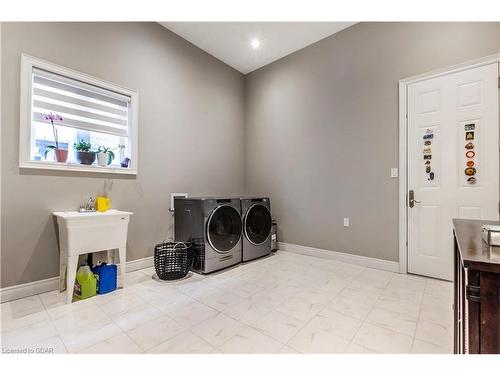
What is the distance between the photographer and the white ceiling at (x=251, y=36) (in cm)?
291

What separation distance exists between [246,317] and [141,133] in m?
2.26

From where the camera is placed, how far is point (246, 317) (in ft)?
5.44

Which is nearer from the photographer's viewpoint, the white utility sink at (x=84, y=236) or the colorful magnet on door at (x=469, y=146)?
the white utility sink at (x=84, y=236)

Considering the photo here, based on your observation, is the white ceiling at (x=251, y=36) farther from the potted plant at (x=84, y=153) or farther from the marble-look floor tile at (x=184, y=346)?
the marble-look floor tile at (x=184, y=346)

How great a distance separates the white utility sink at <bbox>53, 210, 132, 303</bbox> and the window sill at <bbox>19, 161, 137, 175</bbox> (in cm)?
41

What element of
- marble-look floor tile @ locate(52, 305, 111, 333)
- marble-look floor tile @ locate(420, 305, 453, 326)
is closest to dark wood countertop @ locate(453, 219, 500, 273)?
marble-look floor tile @ locate(420, 305, 453, 326)

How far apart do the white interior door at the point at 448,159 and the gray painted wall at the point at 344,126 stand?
0.18 meters

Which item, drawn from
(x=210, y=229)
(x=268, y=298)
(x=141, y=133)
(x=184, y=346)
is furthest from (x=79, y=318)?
(x=141, y=133)

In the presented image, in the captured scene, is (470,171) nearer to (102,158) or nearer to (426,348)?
(426,348)

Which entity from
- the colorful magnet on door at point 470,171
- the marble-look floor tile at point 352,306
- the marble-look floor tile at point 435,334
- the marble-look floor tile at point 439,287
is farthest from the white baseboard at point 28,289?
the colorful magnet on door at point 470,171
